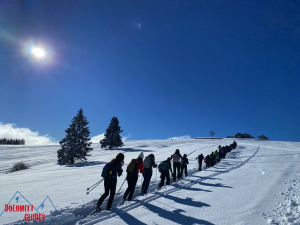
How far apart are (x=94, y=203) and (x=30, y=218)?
78.6 inches

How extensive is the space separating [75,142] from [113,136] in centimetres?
1606

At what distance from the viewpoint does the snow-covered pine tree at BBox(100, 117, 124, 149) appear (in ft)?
135

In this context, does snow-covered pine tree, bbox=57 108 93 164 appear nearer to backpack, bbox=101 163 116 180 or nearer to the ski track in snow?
backpack, bbox=101 163 116 180

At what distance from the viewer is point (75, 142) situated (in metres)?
26.0

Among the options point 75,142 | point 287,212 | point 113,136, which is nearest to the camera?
point 287,212

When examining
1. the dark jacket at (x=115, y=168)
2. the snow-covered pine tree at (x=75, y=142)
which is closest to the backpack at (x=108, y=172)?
the dark jacket at (x=115, y=168)

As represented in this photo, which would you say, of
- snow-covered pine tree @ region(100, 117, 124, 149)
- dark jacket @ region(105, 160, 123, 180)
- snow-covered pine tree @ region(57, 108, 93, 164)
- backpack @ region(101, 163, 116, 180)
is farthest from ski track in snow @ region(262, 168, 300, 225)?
snow-covered pine tree @ region(100, 117, 124, 149)

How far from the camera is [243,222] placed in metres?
4.46

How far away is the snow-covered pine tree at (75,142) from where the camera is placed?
24484mm

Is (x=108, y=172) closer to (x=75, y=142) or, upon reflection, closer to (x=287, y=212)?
(x=287, y=212)

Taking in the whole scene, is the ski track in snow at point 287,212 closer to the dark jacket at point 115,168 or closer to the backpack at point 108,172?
the dark jacket at point 115,168

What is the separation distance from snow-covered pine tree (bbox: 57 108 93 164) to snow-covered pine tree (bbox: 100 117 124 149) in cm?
1423

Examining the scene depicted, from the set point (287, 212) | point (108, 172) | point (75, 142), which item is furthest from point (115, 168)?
point (75, 142)

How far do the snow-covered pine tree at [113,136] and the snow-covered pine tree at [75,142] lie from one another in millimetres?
14233
